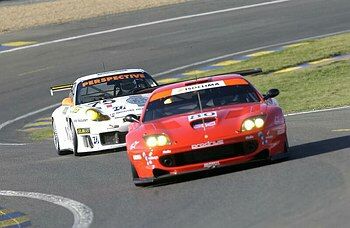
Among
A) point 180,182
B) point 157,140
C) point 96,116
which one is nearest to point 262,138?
point 180,182

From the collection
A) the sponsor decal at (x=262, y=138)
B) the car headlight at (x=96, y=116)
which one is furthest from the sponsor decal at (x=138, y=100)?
the sponsor decal at (x=262, y=138)

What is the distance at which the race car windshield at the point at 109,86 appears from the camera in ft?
55.5

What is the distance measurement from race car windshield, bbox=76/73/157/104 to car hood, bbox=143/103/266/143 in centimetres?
526

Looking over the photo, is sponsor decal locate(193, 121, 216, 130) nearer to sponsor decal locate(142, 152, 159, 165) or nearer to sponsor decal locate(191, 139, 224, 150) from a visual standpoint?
sponsor decal locate(191, 139, 224, 150)

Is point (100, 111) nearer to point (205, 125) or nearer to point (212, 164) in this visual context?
point (205, 125)

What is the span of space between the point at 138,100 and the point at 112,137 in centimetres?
82

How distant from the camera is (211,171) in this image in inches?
457

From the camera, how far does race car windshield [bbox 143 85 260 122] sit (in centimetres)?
1198

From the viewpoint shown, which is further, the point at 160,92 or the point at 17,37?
the point at 17,37

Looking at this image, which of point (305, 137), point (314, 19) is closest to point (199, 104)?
point (305, 137)

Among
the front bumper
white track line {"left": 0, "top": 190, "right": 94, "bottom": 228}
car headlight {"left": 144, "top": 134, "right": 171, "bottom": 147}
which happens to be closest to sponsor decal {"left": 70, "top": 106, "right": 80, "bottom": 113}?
white track line {"left": 0, "top": 190, "right": 94, "bottom": 228}

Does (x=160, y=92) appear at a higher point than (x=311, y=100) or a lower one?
higher

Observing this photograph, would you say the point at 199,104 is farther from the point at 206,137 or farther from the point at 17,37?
the point at 17,37

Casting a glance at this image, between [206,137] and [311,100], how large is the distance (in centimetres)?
921
